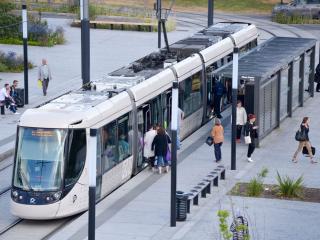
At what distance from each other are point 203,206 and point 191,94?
864 centimetres

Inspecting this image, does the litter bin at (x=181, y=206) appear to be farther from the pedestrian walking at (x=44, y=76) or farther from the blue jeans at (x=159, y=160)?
the pedestrian walking at (x=44, y=76)

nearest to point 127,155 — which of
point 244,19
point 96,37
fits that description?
point 96,37

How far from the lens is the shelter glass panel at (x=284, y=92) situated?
114ft

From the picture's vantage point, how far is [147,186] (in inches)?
1067

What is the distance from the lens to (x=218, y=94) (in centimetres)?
3528

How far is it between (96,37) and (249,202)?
3015 centimetres

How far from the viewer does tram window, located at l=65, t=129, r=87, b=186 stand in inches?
946

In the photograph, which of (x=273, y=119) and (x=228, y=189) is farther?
(x=273, y=119)

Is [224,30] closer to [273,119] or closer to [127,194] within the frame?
[273,119]

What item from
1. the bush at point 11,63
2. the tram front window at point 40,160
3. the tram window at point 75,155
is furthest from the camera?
the bush at point 11,63

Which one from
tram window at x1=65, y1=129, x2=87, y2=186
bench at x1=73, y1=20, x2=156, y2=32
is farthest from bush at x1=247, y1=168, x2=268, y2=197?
bench at x1=73, y1=20, x2=156, y2=32

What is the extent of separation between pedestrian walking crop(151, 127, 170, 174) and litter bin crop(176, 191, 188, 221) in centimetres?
411

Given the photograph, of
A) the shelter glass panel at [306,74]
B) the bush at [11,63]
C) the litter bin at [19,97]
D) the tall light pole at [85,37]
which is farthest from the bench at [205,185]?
the bush at [11,63]

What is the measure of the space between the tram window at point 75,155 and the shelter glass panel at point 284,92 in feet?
38.1
